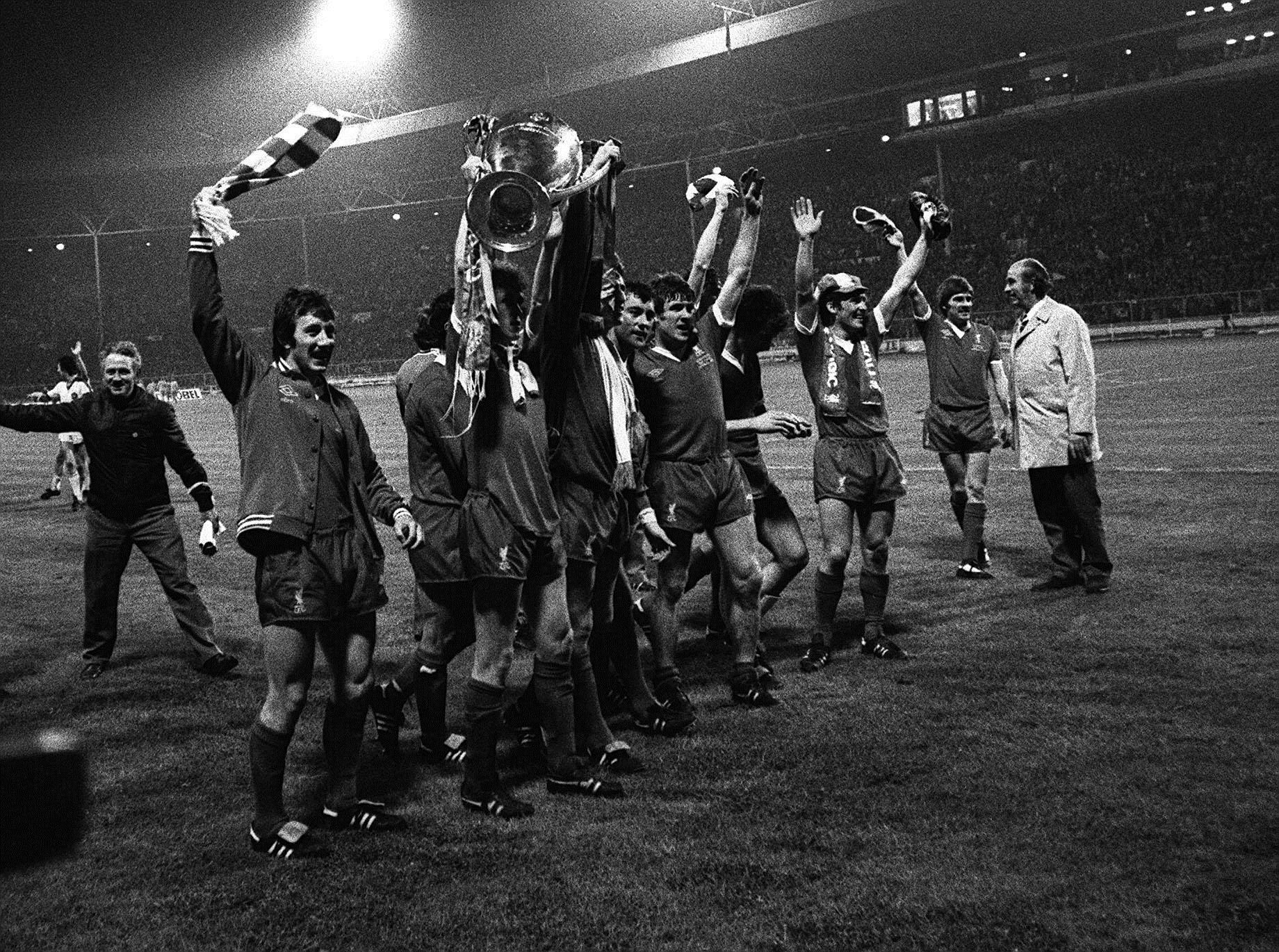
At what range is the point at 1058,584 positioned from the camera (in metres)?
8.16

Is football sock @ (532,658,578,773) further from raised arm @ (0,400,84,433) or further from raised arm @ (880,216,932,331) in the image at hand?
raised arm @ (880,216,932,331)

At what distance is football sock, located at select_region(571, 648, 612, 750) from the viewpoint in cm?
523

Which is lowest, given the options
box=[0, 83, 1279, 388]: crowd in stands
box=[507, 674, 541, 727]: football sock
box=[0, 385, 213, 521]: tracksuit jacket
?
box=[507, 674, 541, 727]: football sock

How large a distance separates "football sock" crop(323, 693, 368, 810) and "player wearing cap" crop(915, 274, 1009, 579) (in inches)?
210

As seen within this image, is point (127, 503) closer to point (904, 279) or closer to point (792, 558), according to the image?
point (792, 558)

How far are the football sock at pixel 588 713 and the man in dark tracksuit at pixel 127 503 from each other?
9.63ft

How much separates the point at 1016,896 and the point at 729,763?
162 cm

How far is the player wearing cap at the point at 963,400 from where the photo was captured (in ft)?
29.2

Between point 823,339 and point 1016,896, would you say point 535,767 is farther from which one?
point 823,339

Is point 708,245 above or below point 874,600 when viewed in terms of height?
above

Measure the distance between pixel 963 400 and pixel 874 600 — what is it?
2.75 m

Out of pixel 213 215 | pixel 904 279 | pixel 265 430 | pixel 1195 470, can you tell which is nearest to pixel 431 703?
pixel 265 430

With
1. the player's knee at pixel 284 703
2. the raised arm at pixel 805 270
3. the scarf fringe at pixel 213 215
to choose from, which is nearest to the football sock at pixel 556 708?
the player's knee at pixel 284 703

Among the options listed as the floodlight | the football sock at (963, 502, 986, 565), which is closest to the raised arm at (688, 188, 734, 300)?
the football sock at (963, 502, 986, 565)
